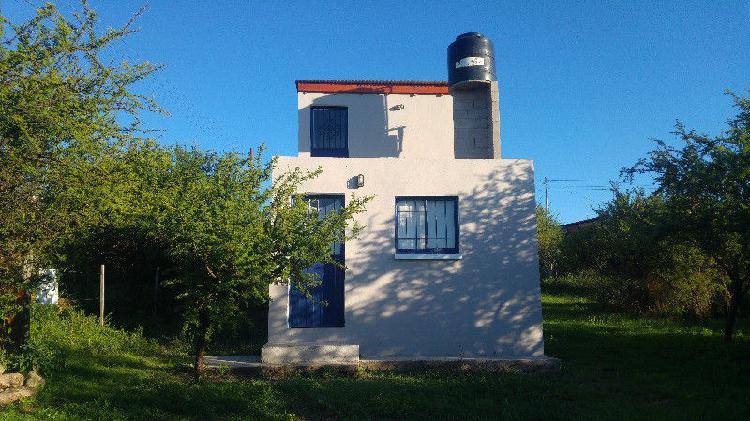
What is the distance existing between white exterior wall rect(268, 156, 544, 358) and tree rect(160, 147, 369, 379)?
1652 millimetres

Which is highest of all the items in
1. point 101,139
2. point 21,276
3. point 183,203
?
point 101,139

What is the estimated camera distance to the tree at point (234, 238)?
321 inches

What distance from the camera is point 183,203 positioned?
A: 8.29 meters

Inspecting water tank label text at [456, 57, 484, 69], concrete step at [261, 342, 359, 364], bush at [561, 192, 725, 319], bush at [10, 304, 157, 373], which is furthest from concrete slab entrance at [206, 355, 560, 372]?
water tank label text at [456, 57, 484, 69]

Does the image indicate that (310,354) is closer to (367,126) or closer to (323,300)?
(323,300)

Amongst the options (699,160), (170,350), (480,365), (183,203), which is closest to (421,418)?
(480,365)

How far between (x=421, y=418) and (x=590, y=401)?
263 cm

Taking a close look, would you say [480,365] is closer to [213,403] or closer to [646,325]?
[213,403]

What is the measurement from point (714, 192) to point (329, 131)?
30.2 feet

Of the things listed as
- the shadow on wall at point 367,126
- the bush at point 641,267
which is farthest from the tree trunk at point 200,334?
the bush at point 641,267

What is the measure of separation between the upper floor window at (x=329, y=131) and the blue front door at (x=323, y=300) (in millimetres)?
4245

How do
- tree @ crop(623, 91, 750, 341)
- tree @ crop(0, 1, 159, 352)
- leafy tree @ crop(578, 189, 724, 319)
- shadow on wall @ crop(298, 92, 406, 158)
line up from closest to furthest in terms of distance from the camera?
tree @ crop(0, 1, 159, 352), tree @ crop(623, 91, 750, 341), shadow on wall @ crop(298, 92, 406, 158), leafy tree @ crop(578, 189, 724, 319)

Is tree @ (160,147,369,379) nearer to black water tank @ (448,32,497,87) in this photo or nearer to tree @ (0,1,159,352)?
tree @ (0,1,159,352)

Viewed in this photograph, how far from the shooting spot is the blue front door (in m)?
10.8
